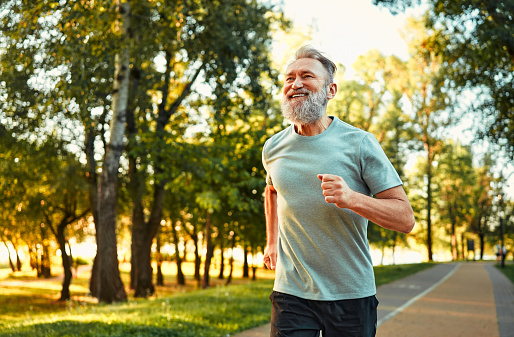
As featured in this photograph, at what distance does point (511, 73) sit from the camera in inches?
514

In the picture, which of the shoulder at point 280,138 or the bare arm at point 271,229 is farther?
the bare arm at point 271,229

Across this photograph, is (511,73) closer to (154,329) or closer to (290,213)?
(154,329)

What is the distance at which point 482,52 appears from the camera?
1235 cm

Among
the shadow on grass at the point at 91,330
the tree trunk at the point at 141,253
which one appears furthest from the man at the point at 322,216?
the tree trunk at the point at 141,253

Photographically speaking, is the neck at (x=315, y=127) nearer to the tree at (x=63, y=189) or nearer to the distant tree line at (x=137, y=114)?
the distant tree line at (x=137, y=114)

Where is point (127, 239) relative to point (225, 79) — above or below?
below

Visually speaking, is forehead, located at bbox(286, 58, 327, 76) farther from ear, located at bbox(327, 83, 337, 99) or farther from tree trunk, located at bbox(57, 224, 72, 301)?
tree trunk, located at bbox(57, 224, 72, 301)

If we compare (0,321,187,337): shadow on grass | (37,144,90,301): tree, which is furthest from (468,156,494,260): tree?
(0,321,187,337): shadow on grass

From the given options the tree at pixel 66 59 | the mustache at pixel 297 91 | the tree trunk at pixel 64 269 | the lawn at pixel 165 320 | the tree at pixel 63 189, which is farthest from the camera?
the tree trunk at pixel 64 269

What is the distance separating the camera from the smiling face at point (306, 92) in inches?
103

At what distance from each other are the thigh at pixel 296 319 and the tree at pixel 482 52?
10.3 m

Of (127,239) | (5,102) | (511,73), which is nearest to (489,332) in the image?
(511,73)

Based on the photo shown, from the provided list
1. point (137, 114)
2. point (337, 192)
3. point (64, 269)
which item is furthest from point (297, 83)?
point (64, 269)

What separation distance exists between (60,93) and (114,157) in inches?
112
